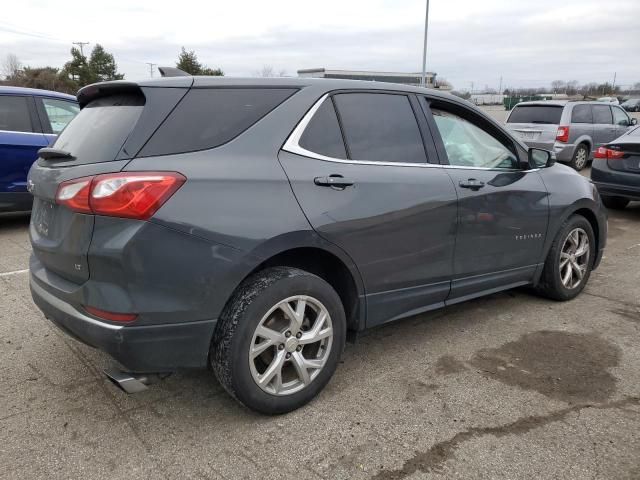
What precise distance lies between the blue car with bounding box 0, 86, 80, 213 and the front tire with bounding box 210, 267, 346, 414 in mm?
5360

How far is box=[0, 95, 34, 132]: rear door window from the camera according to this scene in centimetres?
684

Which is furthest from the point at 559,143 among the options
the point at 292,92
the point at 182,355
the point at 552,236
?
the point at 182,355

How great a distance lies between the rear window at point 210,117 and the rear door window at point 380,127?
0.45 metres

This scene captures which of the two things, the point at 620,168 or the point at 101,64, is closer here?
the point at 620,168

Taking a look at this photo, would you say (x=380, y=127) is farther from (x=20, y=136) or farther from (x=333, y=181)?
(x=20, y=136)

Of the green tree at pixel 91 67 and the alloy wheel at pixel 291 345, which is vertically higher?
the green tree at pixel 91 67

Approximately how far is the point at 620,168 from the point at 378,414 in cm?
683

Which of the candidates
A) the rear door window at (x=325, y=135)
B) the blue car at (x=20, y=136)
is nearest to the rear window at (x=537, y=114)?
the blue car at (x=20, y=136)

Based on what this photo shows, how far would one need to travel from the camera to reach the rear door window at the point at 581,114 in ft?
41.7

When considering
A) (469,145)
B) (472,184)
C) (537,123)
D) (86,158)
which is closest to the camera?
(86,158)

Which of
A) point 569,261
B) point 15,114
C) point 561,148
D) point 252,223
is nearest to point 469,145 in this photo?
point 569,261

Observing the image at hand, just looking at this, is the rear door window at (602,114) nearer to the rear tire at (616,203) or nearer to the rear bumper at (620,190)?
the rear tire at (616,203)

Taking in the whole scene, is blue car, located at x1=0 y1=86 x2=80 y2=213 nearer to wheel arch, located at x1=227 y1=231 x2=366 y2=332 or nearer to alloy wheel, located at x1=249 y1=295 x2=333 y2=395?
wheel arch, located at x1=227 y1=231 x2=366 y2=332

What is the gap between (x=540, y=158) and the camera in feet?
14.1
